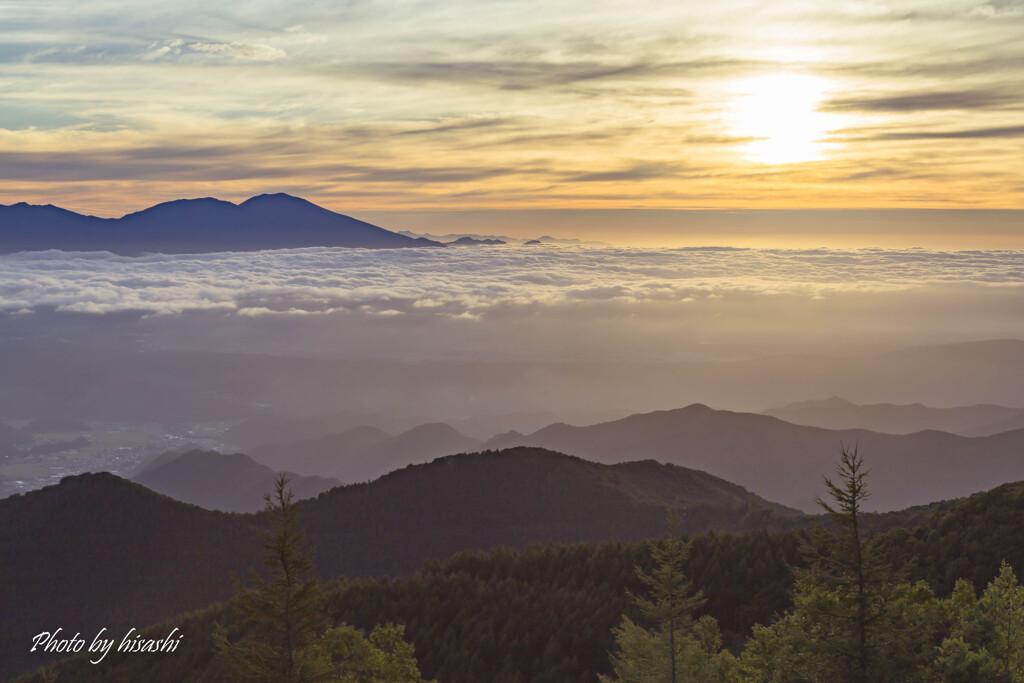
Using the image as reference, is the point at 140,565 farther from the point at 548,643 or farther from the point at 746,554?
the point at 746,554

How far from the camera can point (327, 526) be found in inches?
3639

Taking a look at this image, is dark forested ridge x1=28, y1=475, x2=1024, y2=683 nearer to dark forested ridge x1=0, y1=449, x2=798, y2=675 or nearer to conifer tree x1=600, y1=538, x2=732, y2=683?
conifer tree x1=600, y1=538, x2=732, y2=683

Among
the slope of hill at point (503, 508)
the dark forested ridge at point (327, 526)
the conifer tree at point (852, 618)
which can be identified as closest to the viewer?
the conifer tree at point (852, 618)

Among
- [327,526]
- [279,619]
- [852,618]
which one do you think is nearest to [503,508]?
[327,526]

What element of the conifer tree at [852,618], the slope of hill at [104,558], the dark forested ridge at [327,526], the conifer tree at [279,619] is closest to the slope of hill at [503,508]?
the dark forested ridge at [327,526]

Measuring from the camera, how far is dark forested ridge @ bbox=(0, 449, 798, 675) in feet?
262

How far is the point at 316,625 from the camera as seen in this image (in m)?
16.0

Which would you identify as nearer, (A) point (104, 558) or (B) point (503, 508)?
(A) point (104, 558)

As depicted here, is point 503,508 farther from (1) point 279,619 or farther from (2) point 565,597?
(1) point 279,619

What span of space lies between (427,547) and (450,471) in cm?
1887

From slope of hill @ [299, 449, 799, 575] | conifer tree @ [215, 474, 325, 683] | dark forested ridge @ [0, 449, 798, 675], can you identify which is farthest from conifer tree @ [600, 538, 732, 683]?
dark forested ridge @ [0, 449, 798, 675]

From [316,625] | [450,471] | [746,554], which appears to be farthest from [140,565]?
[316,625]

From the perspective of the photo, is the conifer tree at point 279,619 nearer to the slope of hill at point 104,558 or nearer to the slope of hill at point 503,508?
the slope of hill at point 503,508

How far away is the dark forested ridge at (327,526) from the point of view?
79.9 metres
